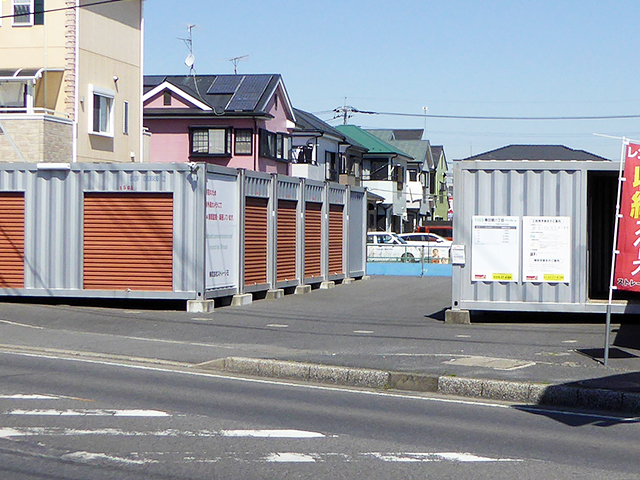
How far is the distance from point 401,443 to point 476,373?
362 centimetres

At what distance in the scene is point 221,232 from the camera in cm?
1983

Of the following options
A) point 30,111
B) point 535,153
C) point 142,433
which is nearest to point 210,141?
point 30,111

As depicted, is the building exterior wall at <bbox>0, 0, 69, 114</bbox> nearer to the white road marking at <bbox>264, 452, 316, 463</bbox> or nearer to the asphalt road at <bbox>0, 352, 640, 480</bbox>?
the asphalt road at <bbox>0, 352, 640, 480</bbox>

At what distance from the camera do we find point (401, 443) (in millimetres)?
7516

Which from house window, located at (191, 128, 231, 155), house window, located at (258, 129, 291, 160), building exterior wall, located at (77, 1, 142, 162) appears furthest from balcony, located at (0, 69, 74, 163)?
house window, located at (258, 129, 291, 160)

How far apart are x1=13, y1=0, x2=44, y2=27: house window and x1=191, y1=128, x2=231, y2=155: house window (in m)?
16.0

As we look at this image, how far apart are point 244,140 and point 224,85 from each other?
12.3 ft

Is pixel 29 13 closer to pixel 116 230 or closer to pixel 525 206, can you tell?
pixel 116 230

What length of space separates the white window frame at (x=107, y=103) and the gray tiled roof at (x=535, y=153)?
26456 millimetres

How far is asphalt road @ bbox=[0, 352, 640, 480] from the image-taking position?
258 inches

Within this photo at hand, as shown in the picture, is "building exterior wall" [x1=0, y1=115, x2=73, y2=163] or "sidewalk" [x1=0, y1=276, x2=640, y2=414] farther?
"building exterior wall" [x1=0, y1=115, x2=73, y2=163]

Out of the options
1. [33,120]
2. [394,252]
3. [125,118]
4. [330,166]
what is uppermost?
[330,166]

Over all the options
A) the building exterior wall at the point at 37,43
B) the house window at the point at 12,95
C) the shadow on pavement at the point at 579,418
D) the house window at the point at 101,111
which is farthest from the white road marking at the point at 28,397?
the house window at the point at 101,111

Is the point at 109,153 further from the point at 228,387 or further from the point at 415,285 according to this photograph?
the point at 228,387
